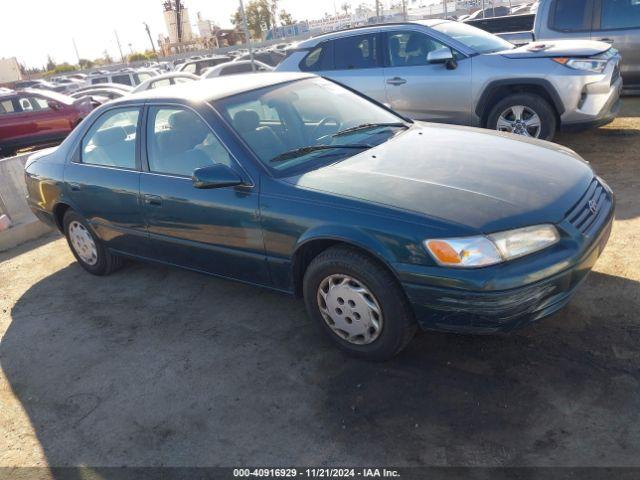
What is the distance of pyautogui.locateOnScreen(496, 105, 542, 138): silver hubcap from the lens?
6387 mm

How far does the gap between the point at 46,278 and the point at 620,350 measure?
4.96m

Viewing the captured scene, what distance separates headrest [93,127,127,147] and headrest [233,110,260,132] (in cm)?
117

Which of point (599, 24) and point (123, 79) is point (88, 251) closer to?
point (599, 24)

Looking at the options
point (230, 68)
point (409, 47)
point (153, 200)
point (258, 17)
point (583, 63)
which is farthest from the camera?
point (258, 17)

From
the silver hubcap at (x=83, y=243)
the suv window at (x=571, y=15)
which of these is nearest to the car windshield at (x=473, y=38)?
the suv window at (x=571, y=15)

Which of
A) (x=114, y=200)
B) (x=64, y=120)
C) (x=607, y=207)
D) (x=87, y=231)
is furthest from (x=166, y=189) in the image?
(x=64, y=120)

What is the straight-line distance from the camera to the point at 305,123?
3.89 m

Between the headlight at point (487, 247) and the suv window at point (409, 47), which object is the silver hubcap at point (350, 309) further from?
the suv window at point (409, 47)

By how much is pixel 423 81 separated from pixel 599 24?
141 inches

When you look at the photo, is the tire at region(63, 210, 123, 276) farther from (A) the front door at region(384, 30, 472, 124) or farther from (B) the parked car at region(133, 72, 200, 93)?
(B) the parked car at region(133, 72, 200, 93)

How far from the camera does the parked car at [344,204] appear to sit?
2748 millimetres

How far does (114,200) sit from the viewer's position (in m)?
4.34

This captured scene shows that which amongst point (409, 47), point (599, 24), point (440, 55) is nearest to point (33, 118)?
point (409, 47)

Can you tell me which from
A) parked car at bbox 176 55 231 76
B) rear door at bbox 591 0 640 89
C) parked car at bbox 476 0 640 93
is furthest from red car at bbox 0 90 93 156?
rear door at bbox 591 0 640 89
